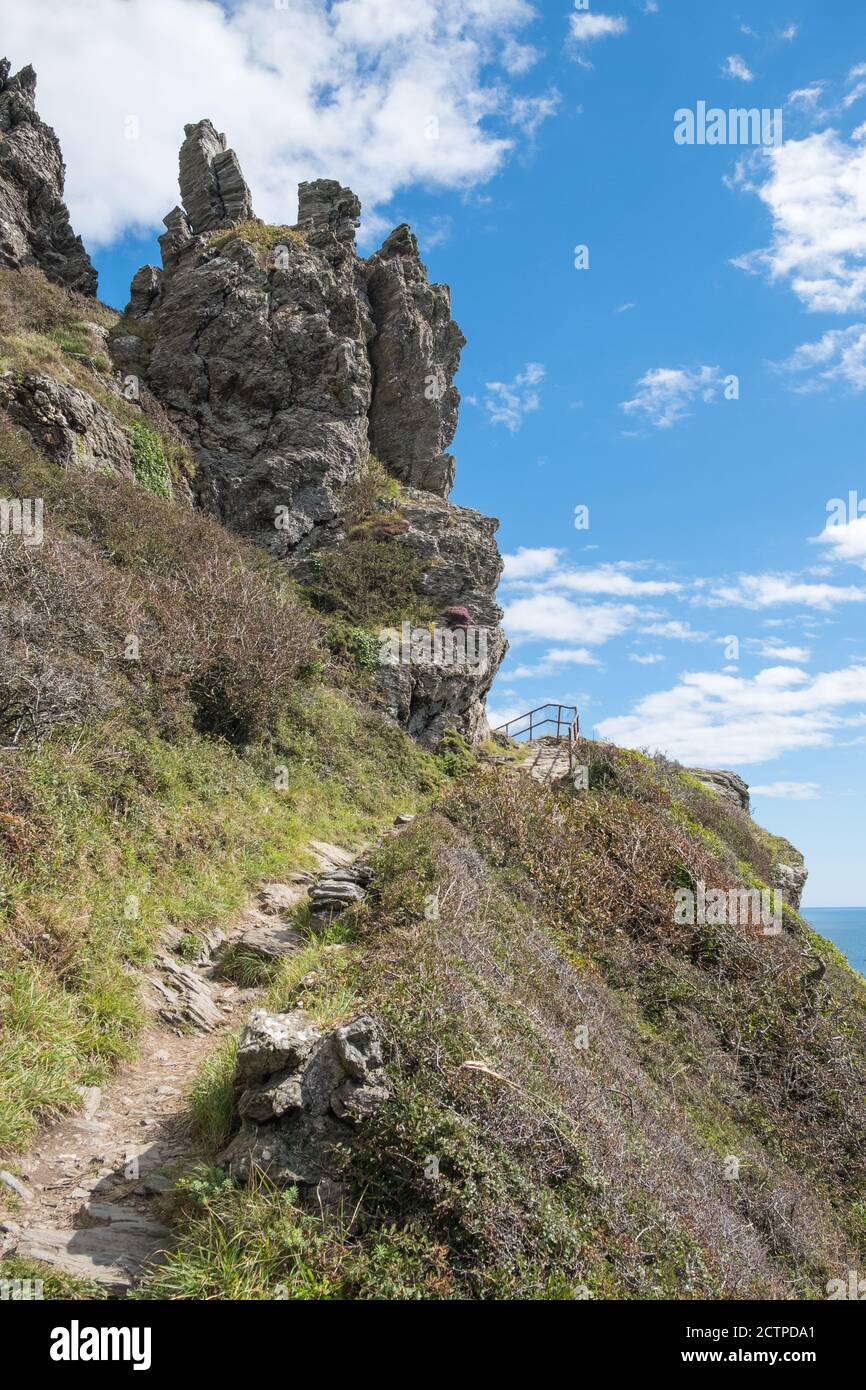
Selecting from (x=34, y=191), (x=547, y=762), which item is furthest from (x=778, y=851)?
(x=34, y=191)

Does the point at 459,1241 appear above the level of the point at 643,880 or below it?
below

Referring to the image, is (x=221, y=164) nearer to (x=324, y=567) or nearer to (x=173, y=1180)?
(x=324, y=567)

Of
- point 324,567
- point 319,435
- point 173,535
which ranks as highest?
point 319,435

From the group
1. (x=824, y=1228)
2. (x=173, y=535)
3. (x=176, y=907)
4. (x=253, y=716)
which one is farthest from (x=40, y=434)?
(x=824, y=1228)

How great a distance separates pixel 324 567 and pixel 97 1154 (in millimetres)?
19464

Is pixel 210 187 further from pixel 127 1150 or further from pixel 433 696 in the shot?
pixel 127 1150

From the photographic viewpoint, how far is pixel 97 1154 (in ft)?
16.1

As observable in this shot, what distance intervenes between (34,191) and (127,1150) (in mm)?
37917

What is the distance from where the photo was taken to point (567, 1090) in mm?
5730

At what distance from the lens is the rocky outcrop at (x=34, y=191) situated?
95.0ft

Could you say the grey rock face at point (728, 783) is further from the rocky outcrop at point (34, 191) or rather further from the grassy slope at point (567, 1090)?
the rocky outcrop at point (34, 191)

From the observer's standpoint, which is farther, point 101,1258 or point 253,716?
point 253,716
